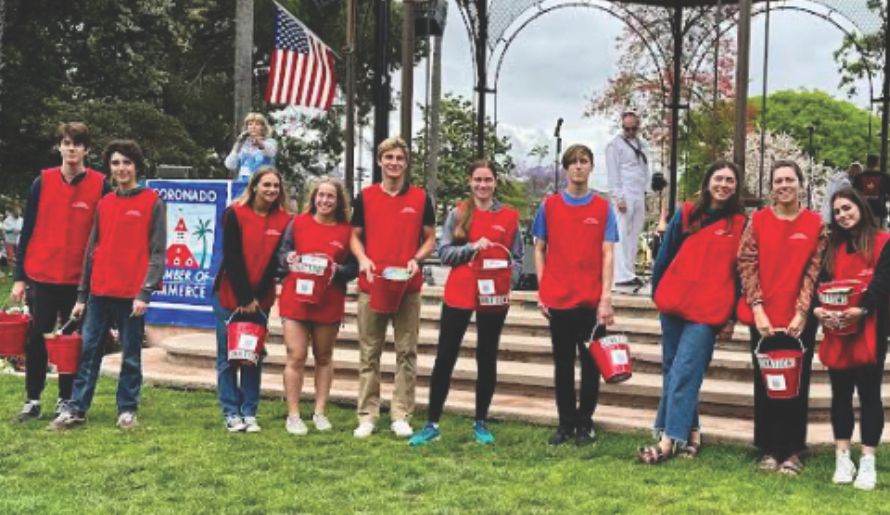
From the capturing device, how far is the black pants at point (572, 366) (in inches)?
216

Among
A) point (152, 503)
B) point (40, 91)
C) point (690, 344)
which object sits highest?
point (40, 91)

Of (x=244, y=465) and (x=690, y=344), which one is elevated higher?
(x=690, y=344)

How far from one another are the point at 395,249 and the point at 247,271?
0.94 metres

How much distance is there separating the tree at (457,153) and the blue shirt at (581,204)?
1548 centimetres

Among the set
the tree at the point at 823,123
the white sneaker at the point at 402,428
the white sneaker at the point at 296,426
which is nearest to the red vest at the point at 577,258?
the white sneaker at the point at 402,428

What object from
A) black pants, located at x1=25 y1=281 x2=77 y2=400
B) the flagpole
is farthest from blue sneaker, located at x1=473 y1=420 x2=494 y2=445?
the flagpole

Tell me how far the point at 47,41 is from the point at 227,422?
15213 mm

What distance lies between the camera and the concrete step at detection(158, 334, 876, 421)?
6164 mm

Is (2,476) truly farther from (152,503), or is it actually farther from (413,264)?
(413,264)

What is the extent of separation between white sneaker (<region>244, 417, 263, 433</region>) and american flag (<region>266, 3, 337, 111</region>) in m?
5.89

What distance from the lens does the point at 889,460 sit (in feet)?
17.5

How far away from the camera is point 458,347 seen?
564 centimetres

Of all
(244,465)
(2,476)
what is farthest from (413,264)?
(2,476)

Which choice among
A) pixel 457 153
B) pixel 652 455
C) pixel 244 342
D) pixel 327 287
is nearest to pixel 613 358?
pixel 652 455
